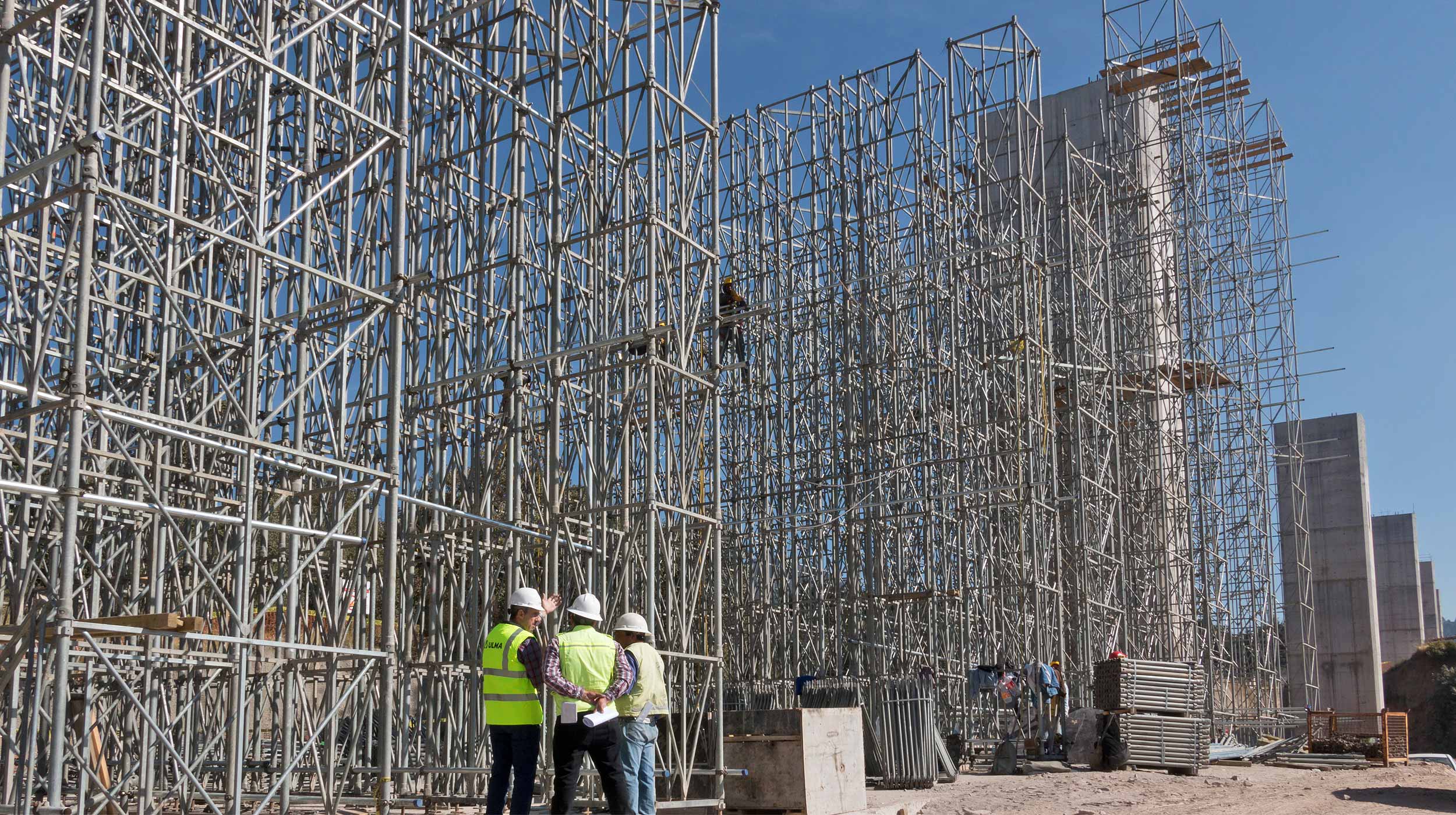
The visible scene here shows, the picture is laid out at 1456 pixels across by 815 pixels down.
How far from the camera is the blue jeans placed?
9.40 meters

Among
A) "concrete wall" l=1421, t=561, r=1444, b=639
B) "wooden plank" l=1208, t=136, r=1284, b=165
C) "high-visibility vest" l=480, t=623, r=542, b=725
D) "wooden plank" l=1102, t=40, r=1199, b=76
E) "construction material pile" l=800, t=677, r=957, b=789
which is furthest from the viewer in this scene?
"concrete wall" l=1421, t=561, r=1444, b=639

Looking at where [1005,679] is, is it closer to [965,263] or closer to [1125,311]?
[965,263]

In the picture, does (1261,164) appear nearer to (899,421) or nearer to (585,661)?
(899,421)

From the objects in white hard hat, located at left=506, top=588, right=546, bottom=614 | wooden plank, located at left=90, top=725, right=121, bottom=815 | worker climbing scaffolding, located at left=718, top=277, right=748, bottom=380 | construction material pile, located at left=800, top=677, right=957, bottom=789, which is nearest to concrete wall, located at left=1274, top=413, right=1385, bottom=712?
worker climbing scaffolding, located at left=718, top=277, right=748, bottom=380

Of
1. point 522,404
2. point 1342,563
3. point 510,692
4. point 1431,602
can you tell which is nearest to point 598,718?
point 510,692

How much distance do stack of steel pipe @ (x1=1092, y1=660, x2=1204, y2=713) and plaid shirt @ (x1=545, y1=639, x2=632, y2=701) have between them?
467 inches

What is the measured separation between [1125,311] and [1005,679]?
50.3 ft

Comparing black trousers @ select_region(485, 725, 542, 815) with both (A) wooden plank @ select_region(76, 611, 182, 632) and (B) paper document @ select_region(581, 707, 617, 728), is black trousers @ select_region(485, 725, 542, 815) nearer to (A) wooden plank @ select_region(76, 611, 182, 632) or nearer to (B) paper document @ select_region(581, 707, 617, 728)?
(B) paper document @ select_region(581, 707, 617, 728)

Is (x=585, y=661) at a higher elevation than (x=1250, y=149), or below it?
below

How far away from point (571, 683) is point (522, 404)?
19.8 feet

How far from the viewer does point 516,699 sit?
916 centimetres

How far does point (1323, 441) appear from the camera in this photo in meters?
41.6

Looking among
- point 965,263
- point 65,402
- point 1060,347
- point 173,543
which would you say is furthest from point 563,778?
point 1060,347

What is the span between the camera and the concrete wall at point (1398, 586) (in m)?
50.7
